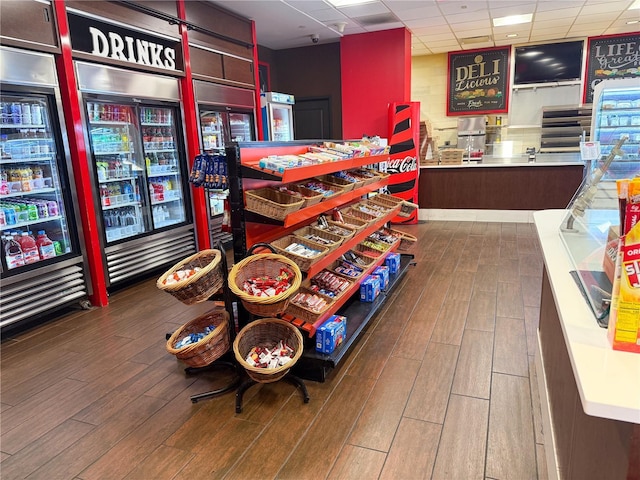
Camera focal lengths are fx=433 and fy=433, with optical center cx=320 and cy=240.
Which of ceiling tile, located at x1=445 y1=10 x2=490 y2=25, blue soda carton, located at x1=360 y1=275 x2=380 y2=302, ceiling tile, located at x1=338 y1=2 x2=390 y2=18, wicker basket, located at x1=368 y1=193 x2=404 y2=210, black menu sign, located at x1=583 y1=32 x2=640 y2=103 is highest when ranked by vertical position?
ceiling tile, located at x1=338 y1=2 x2=390 y2=18

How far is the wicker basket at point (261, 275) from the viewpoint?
2.33m

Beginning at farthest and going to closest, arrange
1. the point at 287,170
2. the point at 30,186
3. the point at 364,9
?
the point at 364,9 → the point at 30,186 → the point at 287,170

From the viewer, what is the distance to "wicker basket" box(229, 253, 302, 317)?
2.33m

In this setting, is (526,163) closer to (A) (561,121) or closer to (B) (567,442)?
(A) (561,121)

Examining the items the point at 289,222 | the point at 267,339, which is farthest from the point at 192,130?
the point at 267,339

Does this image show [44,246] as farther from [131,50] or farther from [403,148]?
[403,148]

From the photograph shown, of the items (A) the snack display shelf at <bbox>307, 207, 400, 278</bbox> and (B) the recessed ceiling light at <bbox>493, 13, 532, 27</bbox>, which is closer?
(A) the snack display shelf at <bbox>307, 207, 400, 278</bbox>

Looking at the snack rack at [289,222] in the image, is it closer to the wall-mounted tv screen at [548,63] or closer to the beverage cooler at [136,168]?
the beverage cooler at [136,168]

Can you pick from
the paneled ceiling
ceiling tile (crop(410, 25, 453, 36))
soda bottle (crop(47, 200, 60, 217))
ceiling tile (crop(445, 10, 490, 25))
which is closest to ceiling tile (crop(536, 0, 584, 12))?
the paneled ceiling

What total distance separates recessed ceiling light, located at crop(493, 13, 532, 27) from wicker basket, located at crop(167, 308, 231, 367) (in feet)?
22.6

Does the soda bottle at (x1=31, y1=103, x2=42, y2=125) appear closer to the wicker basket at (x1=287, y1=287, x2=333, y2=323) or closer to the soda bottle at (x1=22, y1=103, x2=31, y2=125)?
the soda bottle at (x1=22, y1=103, x2=31, y2=125)

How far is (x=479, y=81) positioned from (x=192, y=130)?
699 centimetres

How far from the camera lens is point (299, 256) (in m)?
2.80

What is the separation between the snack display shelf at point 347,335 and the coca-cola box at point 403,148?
3.31m
